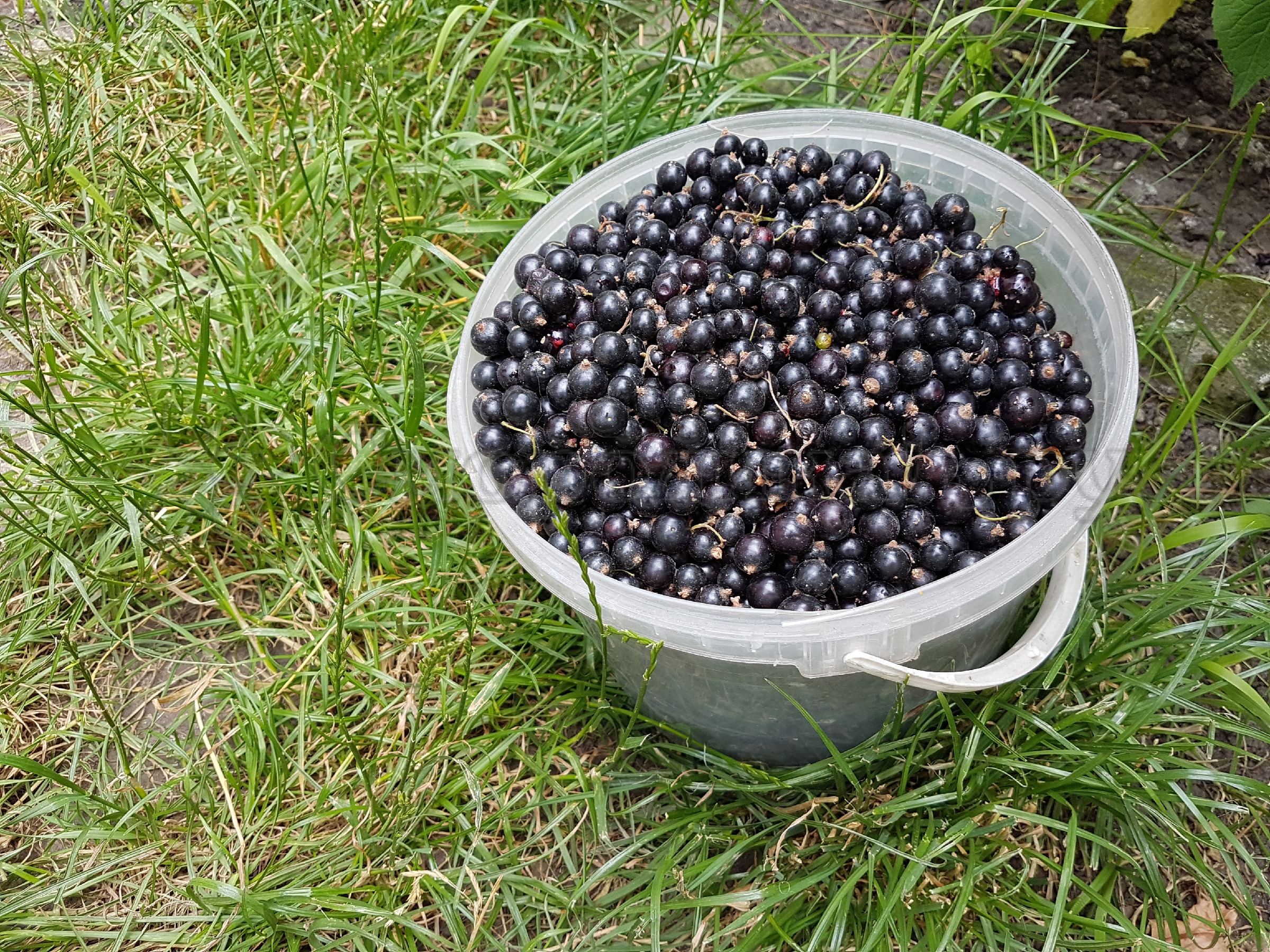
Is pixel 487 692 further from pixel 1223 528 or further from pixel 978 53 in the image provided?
pixel 978 53

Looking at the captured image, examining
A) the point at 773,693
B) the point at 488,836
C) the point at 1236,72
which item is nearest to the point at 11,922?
the point at 488,836

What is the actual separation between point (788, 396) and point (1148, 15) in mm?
1371

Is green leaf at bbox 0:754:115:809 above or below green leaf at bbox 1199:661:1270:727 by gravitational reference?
below

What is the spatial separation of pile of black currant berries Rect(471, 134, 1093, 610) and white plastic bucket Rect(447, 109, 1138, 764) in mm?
81

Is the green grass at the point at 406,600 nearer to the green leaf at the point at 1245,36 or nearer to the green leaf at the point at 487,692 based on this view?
the green leaf at the point at 487,692

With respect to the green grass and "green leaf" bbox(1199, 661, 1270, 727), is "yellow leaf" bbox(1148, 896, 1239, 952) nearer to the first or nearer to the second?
the green grass

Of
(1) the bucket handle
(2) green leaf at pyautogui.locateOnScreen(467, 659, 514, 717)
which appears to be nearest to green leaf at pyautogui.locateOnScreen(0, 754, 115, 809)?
(2) green leaf at pyautogui.locateOnScreen(467, 659, 514, 717)

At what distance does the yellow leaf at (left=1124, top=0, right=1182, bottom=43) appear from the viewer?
6.93 ft

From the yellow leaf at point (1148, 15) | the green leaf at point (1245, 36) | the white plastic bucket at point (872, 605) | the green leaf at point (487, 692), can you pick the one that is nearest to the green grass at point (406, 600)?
the green leaf at point (487, 692)

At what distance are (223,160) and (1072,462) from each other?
243 cm

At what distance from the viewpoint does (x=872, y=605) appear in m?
1.42

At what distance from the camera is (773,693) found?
164cm

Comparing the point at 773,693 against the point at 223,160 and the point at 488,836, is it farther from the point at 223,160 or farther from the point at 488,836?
the point at 223,160

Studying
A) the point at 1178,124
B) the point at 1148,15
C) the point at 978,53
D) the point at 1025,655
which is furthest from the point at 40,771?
the point at 1178,124
